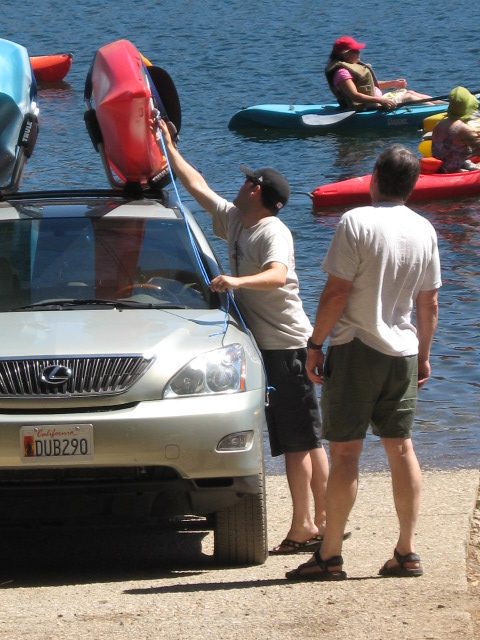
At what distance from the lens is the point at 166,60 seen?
95.8 ft

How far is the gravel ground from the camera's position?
4.07 m

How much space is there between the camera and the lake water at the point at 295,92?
9586mm

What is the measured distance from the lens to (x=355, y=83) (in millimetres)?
20312

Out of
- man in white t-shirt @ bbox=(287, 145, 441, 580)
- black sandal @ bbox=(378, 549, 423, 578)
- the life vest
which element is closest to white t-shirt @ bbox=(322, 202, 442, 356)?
man in white t-shirt @ bbox=(287, 145, 441, 580)

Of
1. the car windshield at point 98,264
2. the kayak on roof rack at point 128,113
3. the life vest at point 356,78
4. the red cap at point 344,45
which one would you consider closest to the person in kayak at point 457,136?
the red cap at point 344,45

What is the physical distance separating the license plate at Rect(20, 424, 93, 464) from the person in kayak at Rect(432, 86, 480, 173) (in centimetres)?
1099

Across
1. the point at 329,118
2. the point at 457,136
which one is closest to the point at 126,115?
the point at 457,136

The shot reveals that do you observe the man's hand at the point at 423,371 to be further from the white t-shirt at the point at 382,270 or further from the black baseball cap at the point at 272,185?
the black baseball cap at the point at 272,185

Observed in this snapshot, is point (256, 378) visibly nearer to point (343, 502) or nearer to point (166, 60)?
point (343, 502)

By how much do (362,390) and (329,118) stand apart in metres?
16.6

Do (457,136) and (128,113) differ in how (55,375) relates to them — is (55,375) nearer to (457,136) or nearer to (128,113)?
(128,113)

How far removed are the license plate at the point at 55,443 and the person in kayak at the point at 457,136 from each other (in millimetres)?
10985

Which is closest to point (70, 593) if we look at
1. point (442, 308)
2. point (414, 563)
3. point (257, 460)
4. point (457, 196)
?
point (257, 460)

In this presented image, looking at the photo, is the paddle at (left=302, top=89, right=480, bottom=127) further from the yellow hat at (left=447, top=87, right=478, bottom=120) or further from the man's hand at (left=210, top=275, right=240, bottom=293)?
the man's hand at (left=210, top=275, right=240, bottom=293)
